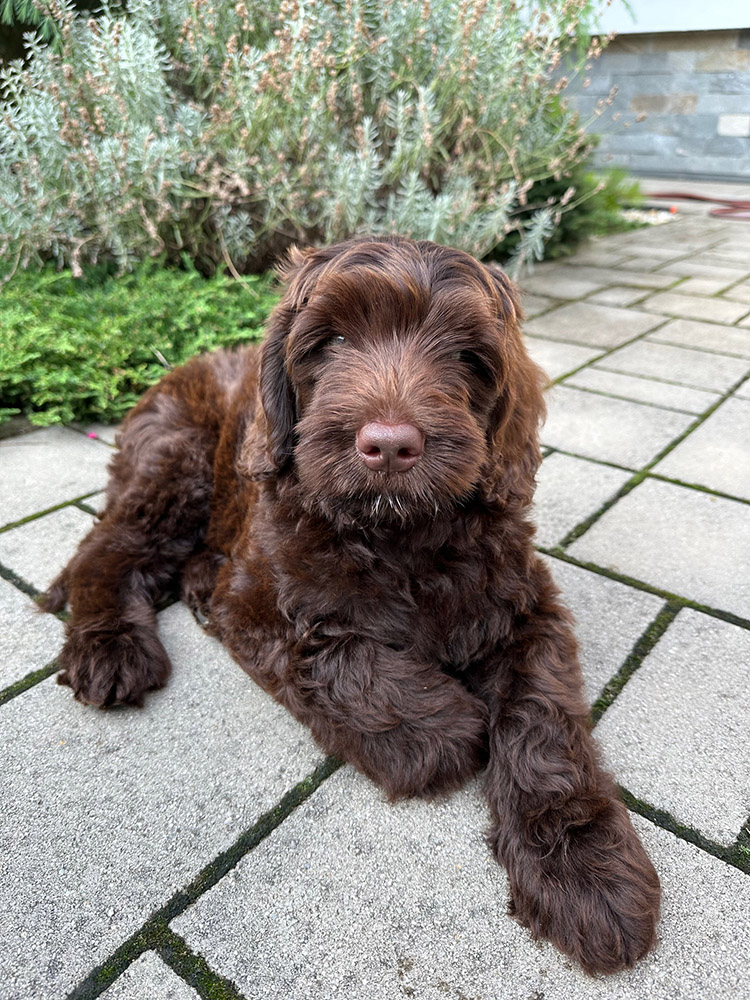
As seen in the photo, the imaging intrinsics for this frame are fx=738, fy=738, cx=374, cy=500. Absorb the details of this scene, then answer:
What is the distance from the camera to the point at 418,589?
6.42 feet

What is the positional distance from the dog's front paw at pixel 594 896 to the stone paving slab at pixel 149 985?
0.70 metres

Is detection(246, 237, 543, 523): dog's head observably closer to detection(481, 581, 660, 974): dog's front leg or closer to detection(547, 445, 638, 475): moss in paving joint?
detection(481, 581, 660, 974): dog's front leg

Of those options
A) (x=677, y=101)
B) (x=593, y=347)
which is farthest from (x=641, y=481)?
(x=677, y=101)

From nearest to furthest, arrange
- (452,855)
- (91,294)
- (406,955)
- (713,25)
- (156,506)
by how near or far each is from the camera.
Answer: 1. (406,955)
2. (452,855)
3. (156,506)
4. (91,294)
5. (713,25)

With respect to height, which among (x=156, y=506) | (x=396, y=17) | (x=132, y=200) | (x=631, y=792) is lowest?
(x=631, y=792)

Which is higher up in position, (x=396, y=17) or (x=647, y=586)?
(x=396, y=17)

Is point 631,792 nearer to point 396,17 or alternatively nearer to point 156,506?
point 156,506

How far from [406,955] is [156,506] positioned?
1.68m

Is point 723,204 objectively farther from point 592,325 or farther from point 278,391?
point 278,391

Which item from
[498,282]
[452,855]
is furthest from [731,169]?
[452,855]

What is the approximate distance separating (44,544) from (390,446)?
76.9 inches

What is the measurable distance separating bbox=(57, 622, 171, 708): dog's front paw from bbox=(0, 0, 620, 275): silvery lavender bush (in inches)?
127

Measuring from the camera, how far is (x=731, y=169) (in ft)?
37.5

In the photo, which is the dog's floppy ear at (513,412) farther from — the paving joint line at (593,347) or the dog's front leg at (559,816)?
the paving joint line at (593,347)
